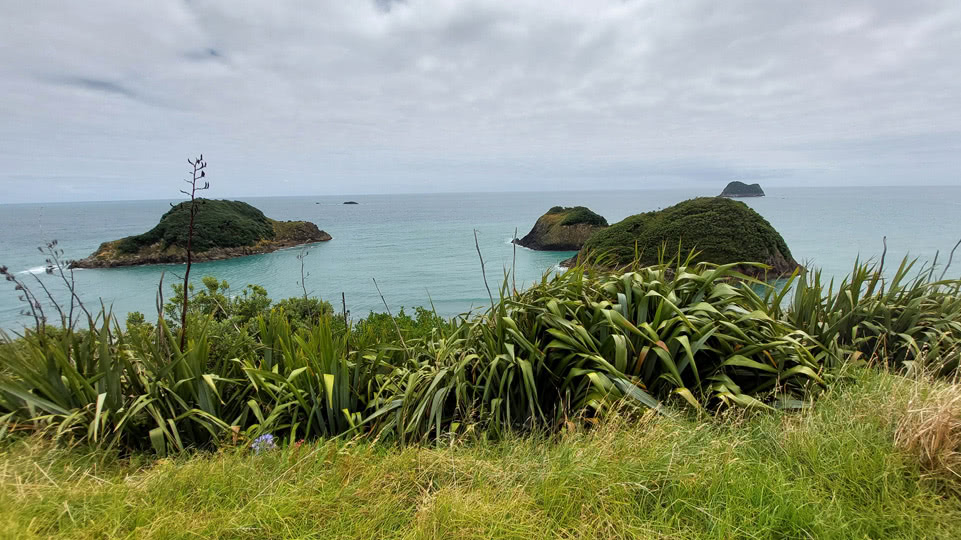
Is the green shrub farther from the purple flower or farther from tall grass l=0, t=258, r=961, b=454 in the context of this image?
the purple flower

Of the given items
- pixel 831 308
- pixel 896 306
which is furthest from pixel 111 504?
pixel 896 306

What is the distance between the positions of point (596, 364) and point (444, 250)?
69199mm

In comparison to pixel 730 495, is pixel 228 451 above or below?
below

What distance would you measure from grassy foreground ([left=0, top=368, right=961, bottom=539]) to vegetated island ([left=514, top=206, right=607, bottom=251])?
2180 inches

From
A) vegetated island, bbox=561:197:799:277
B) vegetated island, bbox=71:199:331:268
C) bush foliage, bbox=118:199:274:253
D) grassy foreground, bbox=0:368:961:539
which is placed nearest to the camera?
grassy foreground, bbox=0:368:961:539

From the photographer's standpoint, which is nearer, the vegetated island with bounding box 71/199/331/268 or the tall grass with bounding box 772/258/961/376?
the tall grass with bounding box 772/258/961/376

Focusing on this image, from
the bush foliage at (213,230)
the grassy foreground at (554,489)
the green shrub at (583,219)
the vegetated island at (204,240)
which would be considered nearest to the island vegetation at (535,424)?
the grassy foreground at (554,489)

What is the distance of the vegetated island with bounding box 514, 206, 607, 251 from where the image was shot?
5841 centimetres

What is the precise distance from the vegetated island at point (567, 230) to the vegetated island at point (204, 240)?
1441 inches

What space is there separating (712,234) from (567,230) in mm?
24027

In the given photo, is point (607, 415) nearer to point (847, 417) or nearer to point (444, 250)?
point (847, 417)

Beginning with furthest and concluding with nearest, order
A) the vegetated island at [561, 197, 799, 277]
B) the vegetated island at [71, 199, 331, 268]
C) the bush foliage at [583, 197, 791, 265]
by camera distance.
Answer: the vegetated island at [71, 199, 331, 268]
the bush foliage at [583, 197, 791, 265]
the vegetated island at [561, 197, 799, 277]

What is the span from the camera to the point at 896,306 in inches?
168

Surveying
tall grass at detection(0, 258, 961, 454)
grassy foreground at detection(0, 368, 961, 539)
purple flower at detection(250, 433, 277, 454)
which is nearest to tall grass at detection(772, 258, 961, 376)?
tall grass at detection(0, 258, 961, 454)
